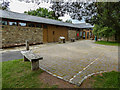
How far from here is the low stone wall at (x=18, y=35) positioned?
877cm

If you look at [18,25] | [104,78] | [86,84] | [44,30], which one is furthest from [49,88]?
[44,30]

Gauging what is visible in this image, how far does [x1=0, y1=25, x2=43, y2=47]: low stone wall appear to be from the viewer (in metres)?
8.77

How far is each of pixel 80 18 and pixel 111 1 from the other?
148cm

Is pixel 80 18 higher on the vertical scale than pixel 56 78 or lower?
higher

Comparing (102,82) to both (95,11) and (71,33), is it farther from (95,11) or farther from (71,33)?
(71,33)

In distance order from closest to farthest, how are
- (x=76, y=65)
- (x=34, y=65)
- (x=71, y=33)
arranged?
(x=34, y=65) → (x=76, y=65) → (x=71, y=33)

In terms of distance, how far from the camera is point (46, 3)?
3594 mm

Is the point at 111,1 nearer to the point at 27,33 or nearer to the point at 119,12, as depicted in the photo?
the point at 119,12

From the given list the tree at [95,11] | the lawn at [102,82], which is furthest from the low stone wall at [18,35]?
the lawn at [102,82]

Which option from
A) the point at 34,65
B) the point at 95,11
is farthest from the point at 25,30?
the point at 95,11

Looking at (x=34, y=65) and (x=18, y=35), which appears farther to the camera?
(x=18, y=35)

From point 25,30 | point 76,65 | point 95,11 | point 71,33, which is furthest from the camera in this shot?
point 71,33

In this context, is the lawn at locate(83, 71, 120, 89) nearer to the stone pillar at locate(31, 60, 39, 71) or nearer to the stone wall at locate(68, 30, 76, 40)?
the stone pillar at locate(31, 60, 39, 71)

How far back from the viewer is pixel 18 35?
9.80 m
